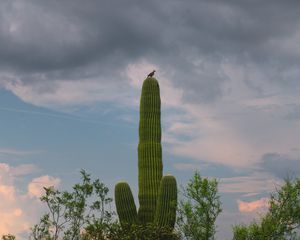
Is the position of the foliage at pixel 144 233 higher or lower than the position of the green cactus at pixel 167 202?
lower

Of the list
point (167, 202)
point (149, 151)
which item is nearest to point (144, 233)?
point (167, 202)

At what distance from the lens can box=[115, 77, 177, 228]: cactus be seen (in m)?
25.4

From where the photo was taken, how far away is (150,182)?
2695 centimetres

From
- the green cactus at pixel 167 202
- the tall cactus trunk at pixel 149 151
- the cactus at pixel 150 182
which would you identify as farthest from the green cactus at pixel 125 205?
the green cactus at pixel 167 202

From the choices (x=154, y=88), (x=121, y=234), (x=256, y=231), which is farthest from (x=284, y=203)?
(x=154, y=88)

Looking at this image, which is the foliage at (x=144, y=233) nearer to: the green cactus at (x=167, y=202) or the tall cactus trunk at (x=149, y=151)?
the green cactus at (x=167, y=202)

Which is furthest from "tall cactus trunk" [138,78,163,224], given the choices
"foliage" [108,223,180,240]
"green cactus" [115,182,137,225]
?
"foliage" [108,223,180,240]

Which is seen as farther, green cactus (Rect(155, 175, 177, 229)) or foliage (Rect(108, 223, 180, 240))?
green cactus (Rect(155, 175, 177, 229))

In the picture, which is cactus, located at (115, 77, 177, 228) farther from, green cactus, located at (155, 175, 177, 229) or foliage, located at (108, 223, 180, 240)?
foliage, located at (108, 223, 180, 240)

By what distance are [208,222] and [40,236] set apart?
776 centimetres

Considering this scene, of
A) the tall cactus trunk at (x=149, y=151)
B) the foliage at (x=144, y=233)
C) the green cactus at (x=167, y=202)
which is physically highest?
the tall cactus trunk at (x=149, y=151)

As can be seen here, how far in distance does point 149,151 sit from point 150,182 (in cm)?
151

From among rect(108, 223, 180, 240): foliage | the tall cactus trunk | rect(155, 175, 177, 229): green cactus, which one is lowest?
rect(108, 223, 180, 240): foliage

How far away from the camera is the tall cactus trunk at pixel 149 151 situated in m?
26.8
